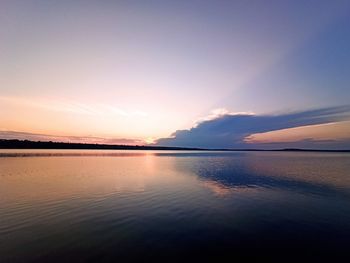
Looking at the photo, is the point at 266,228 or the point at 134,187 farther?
the point at 134,187

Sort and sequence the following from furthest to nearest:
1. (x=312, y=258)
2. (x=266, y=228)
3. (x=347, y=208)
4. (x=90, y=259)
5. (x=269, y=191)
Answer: (x=269, y=191) < (x=347, y=208) < (x=266, y=228) < (x=312, y=258) < (x=90, y=259)

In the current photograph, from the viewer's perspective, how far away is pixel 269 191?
27047 millimetres

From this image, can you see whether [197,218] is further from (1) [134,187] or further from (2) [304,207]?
(1) [134,187]

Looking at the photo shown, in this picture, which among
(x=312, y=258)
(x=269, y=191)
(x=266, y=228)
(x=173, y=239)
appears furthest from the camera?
(x=269, y=191)

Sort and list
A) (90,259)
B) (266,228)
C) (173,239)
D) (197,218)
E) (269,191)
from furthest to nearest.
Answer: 1. (269,191)
2. (197,218)
3. (266,228)
4. (173,239)
5. (90,259)

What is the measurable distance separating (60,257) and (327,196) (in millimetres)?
25089

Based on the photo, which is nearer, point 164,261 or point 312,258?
point 164,261

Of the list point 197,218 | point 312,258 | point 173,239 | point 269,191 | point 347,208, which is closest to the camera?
point 312,258

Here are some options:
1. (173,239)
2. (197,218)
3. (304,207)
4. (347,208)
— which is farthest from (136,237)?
(347,208)

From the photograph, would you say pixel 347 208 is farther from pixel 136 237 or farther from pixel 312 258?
pixel 136 237

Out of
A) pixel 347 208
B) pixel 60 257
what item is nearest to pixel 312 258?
pixel 60 257

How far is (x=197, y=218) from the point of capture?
16.5 metres

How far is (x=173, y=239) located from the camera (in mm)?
12523

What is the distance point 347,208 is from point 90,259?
20379mm
